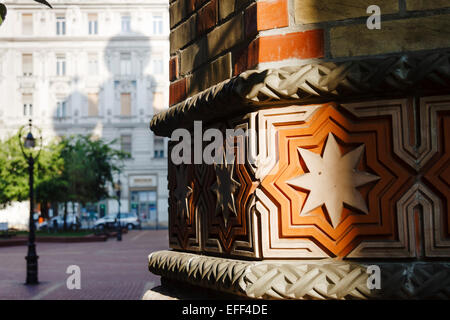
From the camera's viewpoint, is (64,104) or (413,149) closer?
(413,149)

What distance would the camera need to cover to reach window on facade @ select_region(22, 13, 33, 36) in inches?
1759

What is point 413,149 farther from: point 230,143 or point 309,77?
point 230,143

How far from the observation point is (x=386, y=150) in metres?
1.39

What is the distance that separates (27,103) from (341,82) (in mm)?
45798

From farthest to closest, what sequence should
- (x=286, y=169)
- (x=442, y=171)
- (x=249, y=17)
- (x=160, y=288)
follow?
(x=160, y=288) < (x=249, y=17) < (x=286, y=169) < (x=442, y=171)

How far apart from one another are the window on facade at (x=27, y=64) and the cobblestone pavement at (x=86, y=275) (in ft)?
77.0

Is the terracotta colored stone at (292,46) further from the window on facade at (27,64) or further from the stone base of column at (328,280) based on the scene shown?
the window on facade at (27,64)

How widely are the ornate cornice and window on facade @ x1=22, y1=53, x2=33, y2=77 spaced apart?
1804 inches

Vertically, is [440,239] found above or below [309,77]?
below

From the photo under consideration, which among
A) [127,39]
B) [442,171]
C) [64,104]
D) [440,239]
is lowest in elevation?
[440,239]

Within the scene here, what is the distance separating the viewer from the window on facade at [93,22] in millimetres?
44875

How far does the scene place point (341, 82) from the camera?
1.39 m

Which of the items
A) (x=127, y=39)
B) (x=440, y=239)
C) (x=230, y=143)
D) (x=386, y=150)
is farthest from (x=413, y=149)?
(x=127, y=39)
